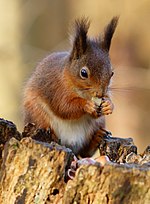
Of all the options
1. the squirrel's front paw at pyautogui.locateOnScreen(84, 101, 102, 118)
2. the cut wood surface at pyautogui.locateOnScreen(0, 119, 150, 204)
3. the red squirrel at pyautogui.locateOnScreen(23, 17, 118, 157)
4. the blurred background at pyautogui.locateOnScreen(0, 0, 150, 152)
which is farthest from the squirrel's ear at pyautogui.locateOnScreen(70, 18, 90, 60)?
the blurred background at pyautogui.locateOnScreen(0, 0, 150, 152)

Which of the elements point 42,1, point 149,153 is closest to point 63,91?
point 149,153

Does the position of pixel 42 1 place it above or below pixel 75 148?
above

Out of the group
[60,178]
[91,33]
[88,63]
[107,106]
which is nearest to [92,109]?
[107,106]

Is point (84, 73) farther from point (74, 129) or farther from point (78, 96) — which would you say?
point (74, 129)

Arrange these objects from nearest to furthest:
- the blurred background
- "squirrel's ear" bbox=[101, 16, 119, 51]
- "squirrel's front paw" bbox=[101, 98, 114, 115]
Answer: "squirrel's front paw" bbox=[101, 98, 114, 115] → "squirrel's ear" bbox=[101, 16, 119, 51] → the blurred background

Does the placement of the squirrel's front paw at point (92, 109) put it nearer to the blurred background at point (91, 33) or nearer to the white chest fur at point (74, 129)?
the white chest fur at point (74, 129)

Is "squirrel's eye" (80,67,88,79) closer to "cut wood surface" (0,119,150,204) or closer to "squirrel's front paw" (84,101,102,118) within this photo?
"squirrel's front paw" (84,101,102,118)

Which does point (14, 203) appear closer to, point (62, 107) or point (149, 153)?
point (149, 153)
